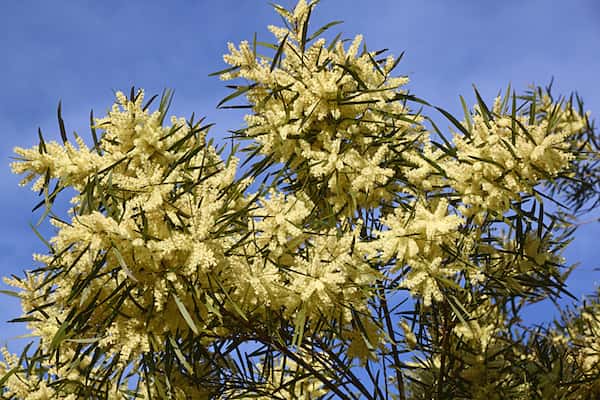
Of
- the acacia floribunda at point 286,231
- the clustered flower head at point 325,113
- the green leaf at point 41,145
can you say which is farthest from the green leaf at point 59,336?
the clustered flower head at point 325,113

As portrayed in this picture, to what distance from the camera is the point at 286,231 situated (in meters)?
2.79

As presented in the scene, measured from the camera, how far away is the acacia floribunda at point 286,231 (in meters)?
2.58

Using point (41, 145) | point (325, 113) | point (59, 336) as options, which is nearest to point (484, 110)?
point (325, 113)

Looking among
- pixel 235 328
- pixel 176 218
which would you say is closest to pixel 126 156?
pixel 176 218

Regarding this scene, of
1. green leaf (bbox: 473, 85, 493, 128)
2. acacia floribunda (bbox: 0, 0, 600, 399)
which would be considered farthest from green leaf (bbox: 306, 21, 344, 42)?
green leaf (bbox: 473, 85, 493, 128)

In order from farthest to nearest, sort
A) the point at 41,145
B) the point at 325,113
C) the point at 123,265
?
1. the point at 325,113
2. the point at 41,145
3. the point at 123,265

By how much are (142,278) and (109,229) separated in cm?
27

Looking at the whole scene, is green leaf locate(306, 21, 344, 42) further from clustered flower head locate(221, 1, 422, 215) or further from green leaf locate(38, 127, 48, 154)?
green leaf locate(38, 127, 48, 154)

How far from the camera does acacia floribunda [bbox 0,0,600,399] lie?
8.48ft

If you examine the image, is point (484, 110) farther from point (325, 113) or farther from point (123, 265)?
point (123, 265)

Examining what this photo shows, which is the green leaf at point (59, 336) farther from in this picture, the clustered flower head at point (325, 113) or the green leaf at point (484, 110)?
the green leaf at point (484, 110)

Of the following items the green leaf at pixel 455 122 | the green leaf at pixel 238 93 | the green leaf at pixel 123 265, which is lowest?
the green leaf at pixel 123 265

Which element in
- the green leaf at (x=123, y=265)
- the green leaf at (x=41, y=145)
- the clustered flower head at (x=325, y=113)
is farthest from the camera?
the clustered flower head at (x=325, y=113)

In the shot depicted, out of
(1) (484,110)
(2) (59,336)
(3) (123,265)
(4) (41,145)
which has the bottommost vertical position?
(2) (59,336)
